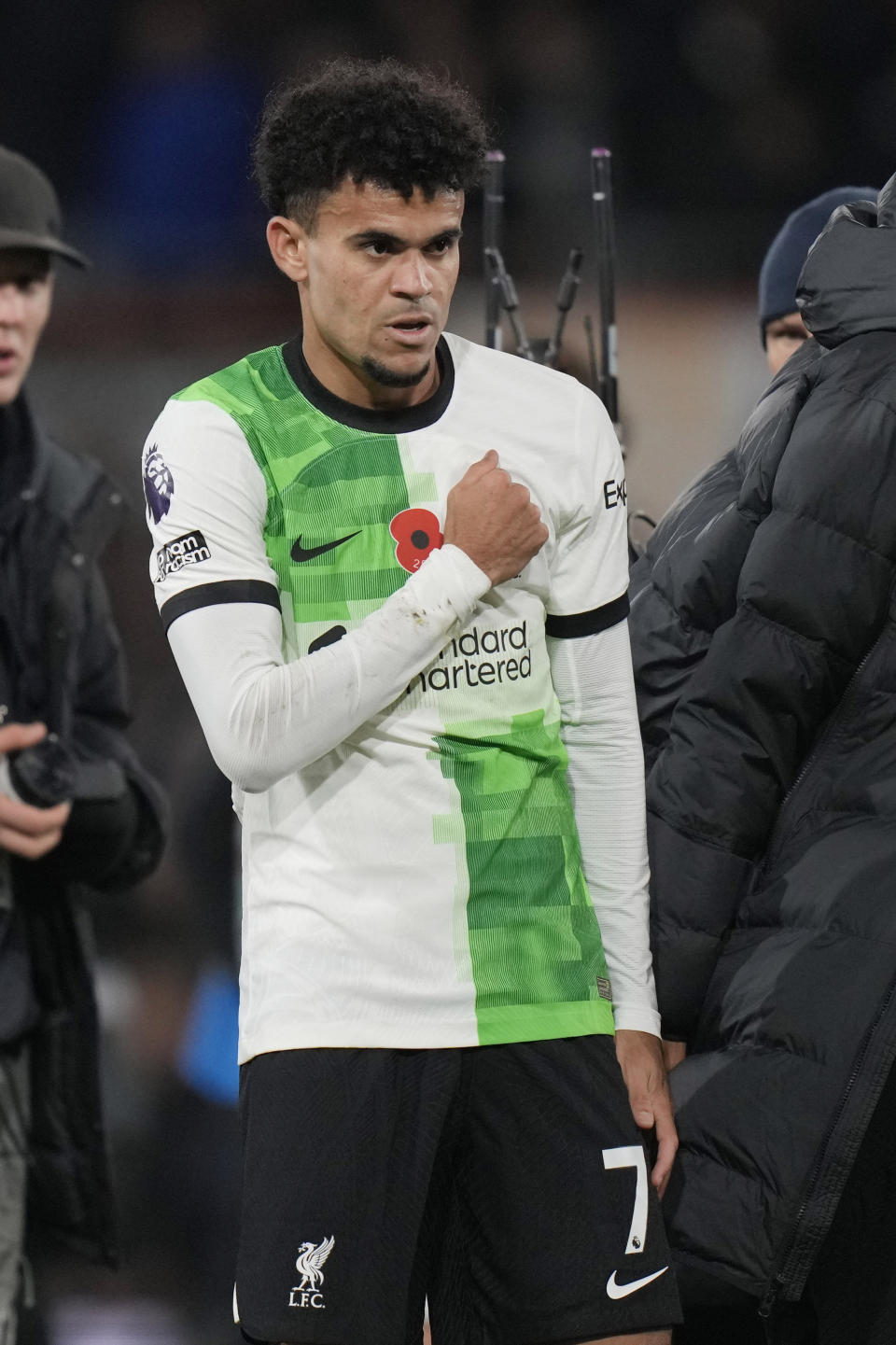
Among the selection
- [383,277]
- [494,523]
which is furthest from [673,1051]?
[383,277]

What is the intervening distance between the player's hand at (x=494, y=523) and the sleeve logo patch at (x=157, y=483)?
0.96 ft

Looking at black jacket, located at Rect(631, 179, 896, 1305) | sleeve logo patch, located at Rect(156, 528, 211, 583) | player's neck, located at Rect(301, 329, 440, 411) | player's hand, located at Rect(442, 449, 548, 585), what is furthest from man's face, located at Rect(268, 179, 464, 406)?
black jacket, located at Rect(631, 179, 896, 1305)

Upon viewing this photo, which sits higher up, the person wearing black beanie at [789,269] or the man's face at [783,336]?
the person wearing black beanie at [789,269]

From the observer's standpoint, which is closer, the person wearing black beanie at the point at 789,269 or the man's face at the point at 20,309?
the man's face at the point at 20,309

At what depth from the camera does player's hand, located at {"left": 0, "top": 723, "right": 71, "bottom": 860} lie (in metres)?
2.83

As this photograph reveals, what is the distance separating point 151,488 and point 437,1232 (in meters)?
0.83

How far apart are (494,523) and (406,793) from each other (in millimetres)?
292

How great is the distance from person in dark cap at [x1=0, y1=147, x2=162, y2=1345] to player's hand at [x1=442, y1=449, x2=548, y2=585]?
140 cm

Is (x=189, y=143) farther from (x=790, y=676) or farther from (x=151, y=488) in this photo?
(x=790, y=676)

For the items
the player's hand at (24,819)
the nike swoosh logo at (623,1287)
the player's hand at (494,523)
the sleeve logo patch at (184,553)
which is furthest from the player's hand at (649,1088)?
the player's hand at (24,819)

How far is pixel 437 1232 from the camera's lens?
1.67 m

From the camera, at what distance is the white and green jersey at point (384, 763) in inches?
64.2

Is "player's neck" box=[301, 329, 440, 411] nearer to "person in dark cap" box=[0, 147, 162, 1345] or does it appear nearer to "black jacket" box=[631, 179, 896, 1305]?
"black jacket" box=[631, 179, 896, 1305]

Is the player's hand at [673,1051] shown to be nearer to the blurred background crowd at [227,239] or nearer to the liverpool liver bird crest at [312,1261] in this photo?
the liverpool liver bird crest at [312,1261]
